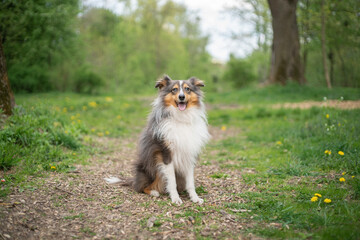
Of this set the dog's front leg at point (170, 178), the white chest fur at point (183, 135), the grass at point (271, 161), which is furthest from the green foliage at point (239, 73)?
the dog's front leg at point (170, 178)

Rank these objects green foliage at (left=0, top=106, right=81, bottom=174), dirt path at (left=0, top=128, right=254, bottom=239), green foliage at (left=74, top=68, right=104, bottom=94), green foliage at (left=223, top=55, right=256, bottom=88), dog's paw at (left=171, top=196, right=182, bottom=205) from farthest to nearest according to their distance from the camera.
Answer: green foliage at (left=223, top=55, right=256, bottom=88) < green foliage at (left=74, top=68, right=104, bottom=94) < green foliage at (left=0, top=106, right=81, bottom=174) < dog's paw at (left=171, top=196, right=182, bottom=205) < dirt path at (left=0, top=128, right=254, bottom=239)

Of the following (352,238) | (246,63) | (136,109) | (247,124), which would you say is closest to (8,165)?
(352,238)

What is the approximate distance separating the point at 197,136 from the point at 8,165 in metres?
2.93

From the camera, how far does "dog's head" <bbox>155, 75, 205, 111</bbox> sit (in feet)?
13.4

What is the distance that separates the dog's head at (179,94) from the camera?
161 inches

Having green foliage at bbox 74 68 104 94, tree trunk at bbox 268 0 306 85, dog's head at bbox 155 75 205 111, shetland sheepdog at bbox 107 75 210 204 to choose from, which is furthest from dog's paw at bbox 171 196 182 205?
green foliage at bbox 74 68 104 94

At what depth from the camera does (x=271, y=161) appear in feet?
17.3

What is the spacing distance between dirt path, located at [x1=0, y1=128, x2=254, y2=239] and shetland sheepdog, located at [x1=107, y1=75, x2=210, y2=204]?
0.20 metres

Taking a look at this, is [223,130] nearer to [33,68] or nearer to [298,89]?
[298,89]

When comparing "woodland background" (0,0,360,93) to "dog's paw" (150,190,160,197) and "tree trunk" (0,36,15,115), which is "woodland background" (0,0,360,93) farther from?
"dog's paw" (150,190,160,197)

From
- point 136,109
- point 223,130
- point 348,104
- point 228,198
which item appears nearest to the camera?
point 228,198

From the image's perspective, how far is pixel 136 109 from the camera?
11828mm

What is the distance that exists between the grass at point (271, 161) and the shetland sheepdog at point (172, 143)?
0.52m

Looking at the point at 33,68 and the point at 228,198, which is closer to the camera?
the point at 228,198
